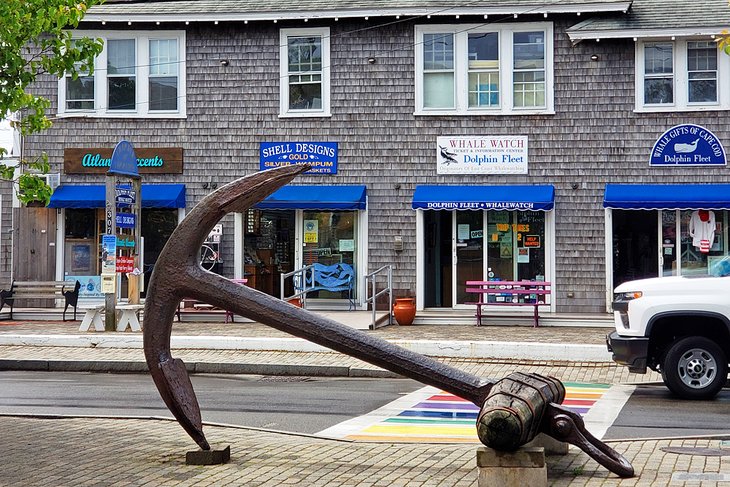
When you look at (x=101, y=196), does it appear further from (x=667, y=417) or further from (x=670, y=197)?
(x=667, y=417)

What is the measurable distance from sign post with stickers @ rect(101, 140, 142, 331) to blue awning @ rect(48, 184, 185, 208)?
2.43 meters

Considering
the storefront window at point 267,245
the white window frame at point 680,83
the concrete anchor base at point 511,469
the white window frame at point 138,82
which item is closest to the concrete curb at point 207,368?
the storefront window at point 267,245

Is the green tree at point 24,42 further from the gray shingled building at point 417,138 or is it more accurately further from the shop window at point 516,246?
the shop window at point 516,246

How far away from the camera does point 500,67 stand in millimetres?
23719

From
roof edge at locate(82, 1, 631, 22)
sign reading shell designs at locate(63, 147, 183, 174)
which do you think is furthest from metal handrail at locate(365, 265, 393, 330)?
roof edge at locate(82, 1, 631, 22)

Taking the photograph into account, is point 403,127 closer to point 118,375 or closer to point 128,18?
point 128,18

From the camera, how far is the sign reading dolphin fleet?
2280 cm

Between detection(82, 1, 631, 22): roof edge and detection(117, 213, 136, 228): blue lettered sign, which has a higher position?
detection(82, 1, 631, 22): roof edge

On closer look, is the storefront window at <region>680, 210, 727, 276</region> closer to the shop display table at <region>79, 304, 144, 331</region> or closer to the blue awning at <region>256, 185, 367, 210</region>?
the blue awning at <region>256, 185, 367, 210</region>

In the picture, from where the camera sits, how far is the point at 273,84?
2445 centimetres

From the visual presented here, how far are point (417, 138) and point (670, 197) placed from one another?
573 centimetres

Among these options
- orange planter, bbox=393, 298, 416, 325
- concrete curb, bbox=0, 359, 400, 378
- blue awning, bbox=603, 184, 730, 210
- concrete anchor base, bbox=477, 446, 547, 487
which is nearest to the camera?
concrete anchor base, bbox=477, 446, 547, 487

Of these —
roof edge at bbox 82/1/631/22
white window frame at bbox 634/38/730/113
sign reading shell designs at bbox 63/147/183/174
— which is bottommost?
sign reading shell designs at bbox 63/147/183/174

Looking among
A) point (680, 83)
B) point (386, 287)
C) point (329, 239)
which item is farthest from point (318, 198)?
point (680, 83)
